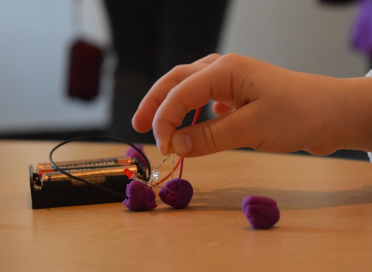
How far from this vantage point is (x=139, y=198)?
0.53 m

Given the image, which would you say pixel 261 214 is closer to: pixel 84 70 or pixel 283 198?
pixel 283 198

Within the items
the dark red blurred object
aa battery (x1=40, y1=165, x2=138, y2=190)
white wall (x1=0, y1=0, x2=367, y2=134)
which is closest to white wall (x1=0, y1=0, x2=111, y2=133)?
white wall (x1=0, y1=0, x2=367, y2=134)

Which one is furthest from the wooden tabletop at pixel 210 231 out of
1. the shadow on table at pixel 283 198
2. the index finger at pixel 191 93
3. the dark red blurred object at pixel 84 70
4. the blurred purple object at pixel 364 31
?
the blurred purple object at pixel 364 31

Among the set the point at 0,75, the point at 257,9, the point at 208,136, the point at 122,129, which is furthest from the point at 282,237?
the point at 0,75

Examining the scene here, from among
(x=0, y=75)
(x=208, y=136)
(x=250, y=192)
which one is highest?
(x=208, y=136)

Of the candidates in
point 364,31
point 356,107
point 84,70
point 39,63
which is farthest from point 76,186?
point 39,63

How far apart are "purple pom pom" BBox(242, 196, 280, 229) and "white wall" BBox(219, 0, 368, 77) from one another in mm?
2610

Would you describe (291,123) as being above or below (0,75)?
above

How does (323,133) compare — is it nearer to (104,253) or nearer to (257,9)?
(104,253)

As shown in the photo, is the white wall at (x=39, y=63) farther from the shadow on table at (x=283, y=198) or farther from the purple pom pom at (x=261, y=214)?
the purple pom pom at (x=261, y=214)

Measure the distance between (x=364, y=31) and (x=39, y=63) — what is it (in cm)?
231

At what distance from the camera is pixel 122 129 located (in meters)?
1.66

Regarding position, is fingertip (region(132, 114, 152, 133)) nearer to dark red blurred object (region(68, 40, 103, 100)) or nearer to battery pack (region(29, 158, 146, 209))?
battery pack (region(29, 158, 146, 209))

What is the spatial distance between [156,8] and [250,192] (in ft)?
4.33
